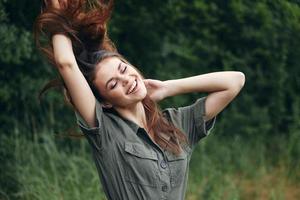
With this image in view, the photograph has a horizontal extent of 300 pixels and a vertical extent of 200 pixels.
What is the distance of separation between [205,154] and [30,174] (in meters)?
1.78

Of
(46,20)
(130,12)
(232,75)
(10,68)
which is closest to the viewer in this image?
(46,20)

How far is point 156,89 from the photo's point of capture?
361 cm

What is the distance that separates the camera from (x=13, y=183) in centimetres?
556

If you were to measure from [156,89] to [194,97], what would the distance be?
12.5 ft

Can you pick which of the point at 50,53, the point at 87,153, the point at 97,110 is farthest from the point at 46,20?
the point at 87,153

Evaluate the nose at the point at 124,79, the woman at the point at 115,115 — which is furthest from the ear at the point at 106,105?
the nose at the point at 124,79

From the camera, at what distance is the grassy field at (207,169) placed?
551cm

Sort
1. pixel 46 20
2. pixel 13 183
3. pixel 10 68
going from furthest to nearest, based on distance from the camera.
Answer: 1. pixel 10 68
2. pixel 13 183
3. pixel 46 20

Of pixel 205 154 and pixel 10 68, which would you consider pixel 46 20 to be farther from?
pixel 205 154

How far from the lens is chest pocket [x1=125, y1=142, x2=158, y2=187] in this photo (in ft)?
10.7

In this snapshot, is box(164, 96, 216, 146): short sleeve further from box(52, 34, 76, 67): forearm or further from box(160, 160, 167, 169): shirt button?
box(52, 34, 76, 67): forearm

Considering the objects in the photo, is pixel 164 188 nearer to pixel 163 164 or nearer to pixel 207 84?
pixel 163 164

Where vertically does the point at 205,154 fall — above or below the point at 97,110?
below

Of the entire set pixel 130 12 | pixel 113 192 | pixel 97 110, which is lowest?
pixel 130 12
